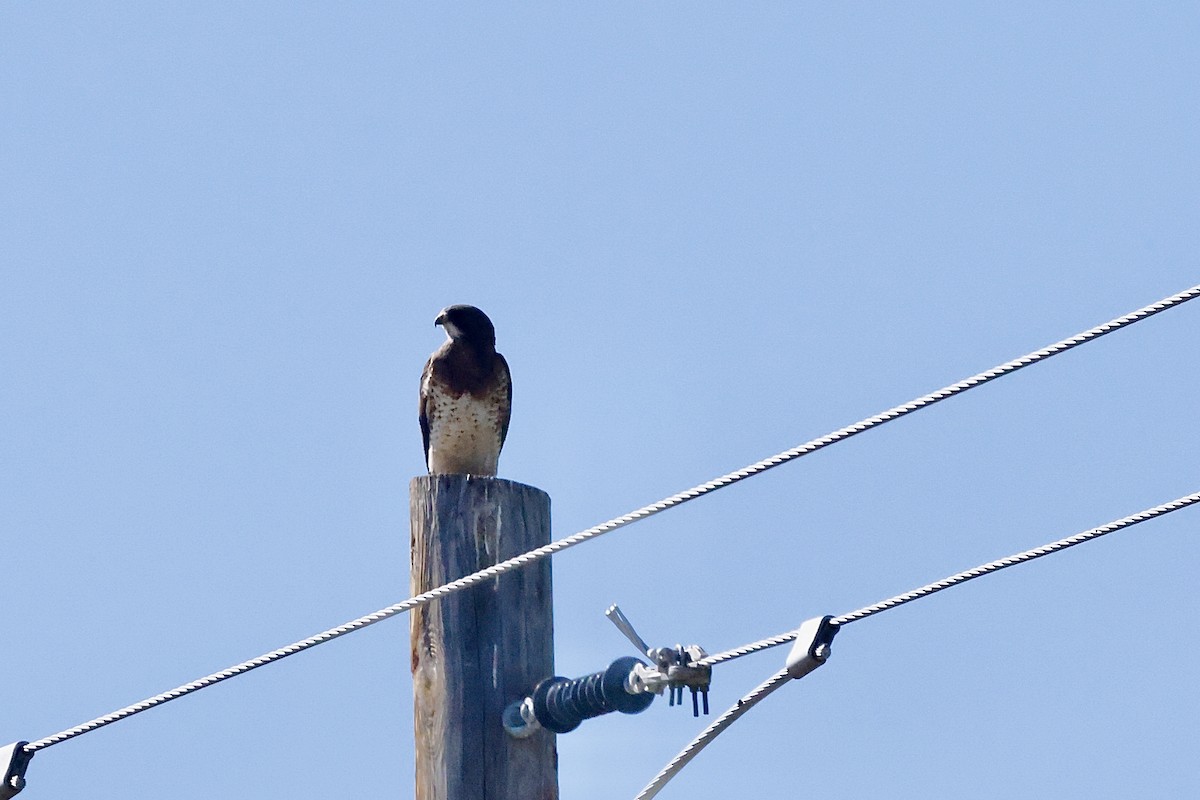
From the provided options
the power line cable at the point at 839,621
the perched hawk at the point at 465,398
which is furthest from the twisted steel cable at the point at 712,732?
the perched hawk at the point at 465,398

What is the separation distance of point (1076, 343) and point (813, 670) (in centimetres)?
106

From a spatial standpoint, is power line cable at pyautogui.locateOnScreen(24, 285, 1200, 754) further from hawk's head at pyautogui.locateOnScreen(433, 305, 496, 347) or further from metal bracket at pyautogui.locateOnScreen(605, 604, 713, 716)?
hawk's head at pyautogui.locateOnScreen(433, 305, 496, 347)

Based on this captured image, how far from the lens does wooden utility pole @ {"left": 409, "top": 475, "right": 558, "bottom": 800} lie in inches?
228

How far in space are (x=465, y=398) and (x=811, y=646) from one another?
537cm

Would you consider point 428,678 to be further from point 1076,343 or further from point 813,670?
point 1076,343

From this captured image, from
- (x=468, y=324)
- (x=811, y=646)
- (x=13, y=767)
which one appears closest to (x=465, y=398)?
(x=468, y=324)

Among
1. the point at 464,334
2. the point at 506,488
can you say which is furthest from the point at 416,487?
the point at 464,334

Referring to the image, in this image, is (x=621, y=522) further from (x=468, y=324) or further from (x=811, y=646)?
(x=468, y=324)

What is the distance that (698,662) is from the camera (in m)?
5.67

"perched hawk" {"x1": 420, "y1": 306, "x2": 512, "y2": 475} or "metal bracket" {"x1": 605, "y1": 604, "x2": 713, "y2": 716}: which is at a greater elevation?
"perched hawk" {"x1": 420, "y1": 306, "x2": 512, "y2": 475}

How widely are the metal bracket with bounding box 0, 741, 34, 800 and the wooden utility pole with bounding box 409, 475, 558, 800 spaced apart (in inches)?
55.5

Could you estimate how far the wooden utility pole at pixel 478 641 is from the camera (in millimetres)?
5789

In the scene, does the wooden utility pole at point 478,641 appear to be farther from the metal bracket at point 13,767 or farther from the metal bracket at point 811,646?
the metal bracket at point 13,767

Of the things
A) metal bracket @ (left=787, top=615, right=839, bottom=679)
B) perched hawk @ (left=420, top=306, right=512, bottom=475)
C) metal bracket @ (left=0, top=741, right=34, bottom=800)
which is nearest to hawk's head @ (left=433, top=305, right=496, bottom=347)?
perched hawk @ (left=420, top=306, right=512, bottom=475)
